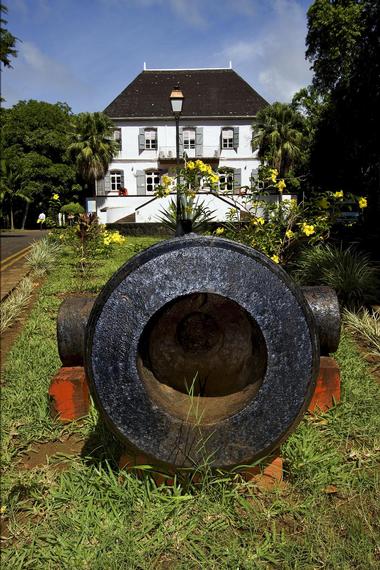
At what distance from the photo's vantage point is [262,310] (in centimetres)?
194

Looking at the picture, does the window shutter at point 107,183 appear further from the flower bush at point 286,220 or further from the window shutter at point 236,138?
the flower bush at point 286,220

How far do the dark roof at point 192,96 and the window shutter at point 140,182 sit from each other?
3.87 meters

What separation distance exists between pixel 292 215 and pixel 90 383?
4.57 metres

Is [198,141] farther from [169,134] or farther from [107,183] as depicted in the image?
[107,183]

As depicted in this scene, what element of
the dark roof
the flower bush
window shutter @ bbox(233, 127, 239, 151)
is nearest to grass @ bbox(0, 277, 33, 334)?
the flower bush

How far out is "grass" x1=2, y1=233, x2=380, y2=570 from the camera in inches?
77.9

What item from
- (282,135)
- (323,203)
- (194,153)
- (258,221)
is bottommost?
(258,221)

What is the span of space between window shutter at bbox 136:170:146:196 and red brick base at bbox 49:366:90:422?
33511 mm

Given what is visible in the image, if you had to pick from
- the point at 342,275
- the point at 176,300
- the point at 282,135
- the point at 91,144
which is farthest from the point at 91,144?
the point at 176,300

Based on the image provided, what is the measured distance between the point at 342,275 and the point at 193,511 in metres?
4.77

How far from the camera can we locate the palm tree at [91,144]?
1201 inches

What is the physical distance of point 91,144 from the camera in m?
30.9

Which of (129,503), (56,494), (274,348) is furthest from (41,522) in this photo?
(274,348)

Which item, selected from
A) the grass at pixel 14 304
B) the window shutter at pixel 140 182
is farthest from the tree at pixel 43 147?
the grass at pixel 14 304
